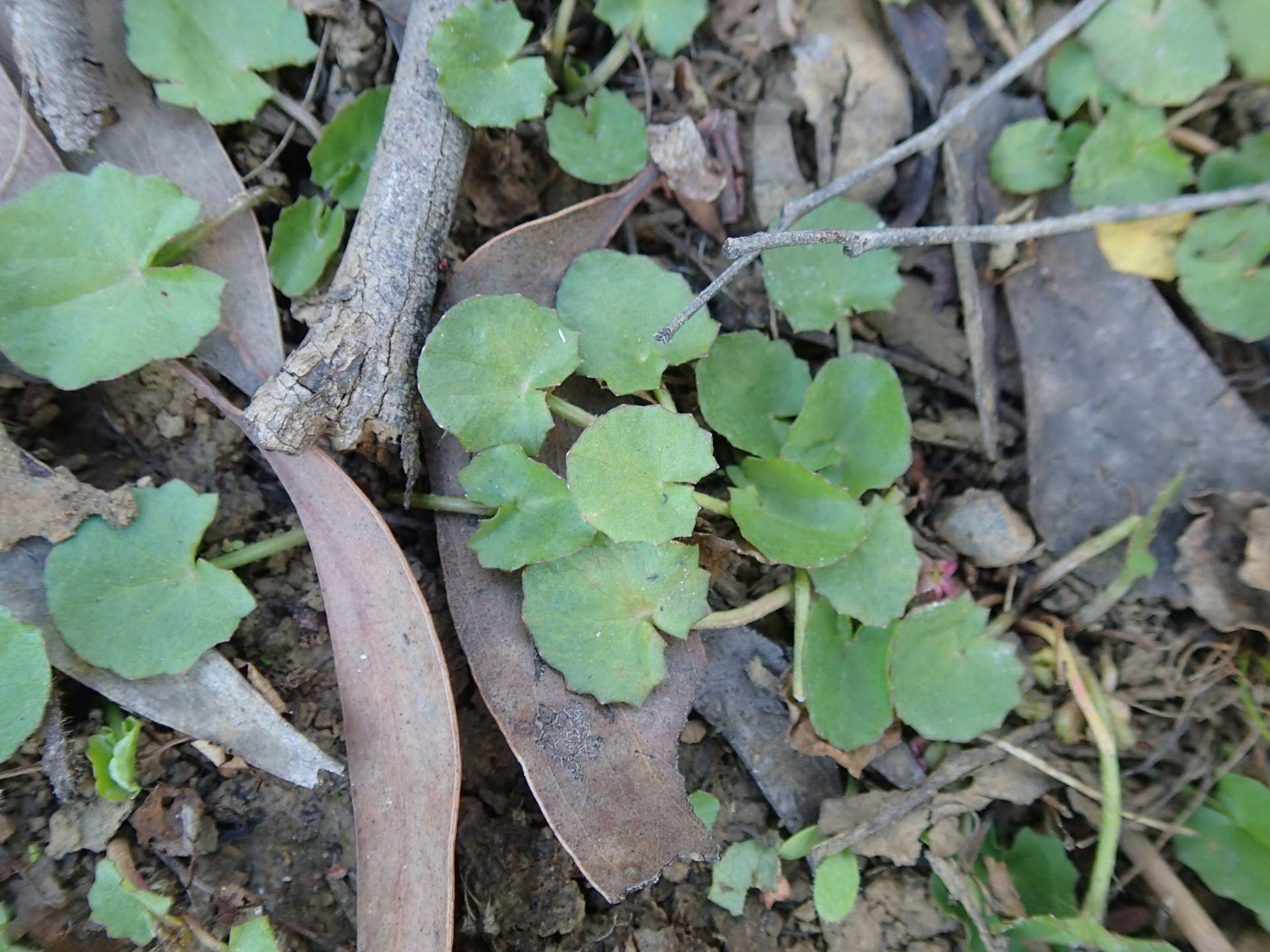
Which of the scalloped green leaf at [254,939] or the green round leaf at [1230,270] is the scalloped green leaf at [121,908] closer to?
the scalloped green leaf at [254,939]

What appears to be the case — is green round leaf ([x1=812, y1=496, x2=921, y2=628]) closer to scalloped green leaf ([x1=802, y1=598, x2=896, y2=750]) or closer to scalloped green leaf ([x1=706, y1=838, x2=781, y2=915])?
scalloped green leaf ([x1=802, y1=598, x2=896, y2=750])

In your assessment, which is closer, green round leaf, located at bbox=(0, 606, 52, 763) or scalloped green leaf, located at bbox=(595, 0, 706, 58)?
green round leaf, located at bbox=(0, 606, 52, 763)

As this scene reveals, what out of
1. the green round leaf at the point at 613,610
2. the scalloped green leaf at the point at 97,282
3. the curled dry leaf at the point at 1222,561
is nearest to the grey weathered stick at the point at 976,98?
the green round leaf at the point at 613,610

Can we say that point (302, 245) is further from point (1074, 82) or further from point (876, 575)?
point (1074, 82)

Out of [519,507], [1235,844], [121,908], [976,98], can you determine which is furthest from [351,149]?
[1235,844]

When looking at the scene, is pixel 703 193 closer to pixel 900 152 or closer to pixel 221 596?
pixel 900 152

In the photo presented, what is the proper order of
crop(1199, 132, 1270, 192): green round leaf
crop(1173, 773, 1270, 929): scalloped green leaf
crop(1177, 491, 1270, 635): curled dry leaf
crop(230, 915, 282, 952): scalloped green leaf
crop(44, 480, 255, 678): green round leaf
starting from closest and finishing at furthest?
crop(230, 915, 282, 952): scalloped green leaf < crop(44, 480, 255, 678): green round leaf < crop(1173, 773, 1270, 929): scalloped green leaf < crop(1177, 491, 1270, 635): curled dry leaf < crop(1199, 132, 1270, 192): green round leaf

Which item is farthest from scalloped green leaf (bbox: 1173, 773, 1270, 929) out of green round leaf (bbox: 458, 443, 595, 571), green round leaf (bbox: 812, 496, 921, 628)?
green round leaf (bbox: 458, 443, 595, 571)

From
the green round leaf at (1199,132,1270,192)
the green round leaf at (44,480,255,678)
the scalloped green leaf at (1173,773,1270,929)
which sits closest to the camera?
the green round leaf at (44,480,255,678)

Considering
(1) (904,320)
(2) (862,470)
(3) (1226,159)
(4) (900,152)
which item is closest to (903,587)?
(2) (862,470)
